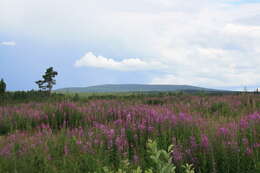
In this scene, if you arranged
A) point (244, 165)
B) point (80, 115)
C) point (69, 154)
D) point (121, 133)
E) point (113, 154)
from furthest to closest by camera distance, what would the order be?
point (80, 115) < point (121, 133) < point (113, 154) < point (69, 154) < point (244, 165)

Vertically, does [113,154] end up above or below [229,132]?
below

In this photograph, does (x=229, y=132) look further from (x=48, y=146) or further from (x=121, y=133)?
(x=48, y=146)

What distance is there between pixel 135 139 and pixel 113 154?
523mm

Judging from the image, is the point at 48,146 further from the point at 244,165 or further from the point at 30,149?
the point at 244,165

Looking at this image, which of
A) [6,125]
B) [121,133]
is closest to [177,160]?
[121,133]

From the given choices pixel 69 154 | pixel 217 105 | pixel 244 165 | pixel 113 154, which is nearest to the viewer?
pixel 244 165

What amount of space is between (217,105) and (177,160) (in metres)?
6.16

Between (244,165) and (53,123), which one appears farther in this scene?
(53,123)

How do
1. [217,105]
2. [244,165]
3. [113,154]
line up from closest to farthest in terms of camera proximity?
1. [244,165]
2. [113,154]
3. [217,105]

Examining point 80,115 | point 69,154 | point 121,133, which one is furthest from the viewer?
point 80,115

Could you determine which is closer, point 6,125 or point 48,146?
point 48,146

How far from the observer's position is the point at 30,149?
4.51m

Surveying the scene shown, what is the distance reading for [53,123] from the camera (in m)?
7.32

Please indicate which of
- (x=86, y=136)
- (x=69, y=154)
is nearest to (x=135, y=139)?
(x=86, y=136)
